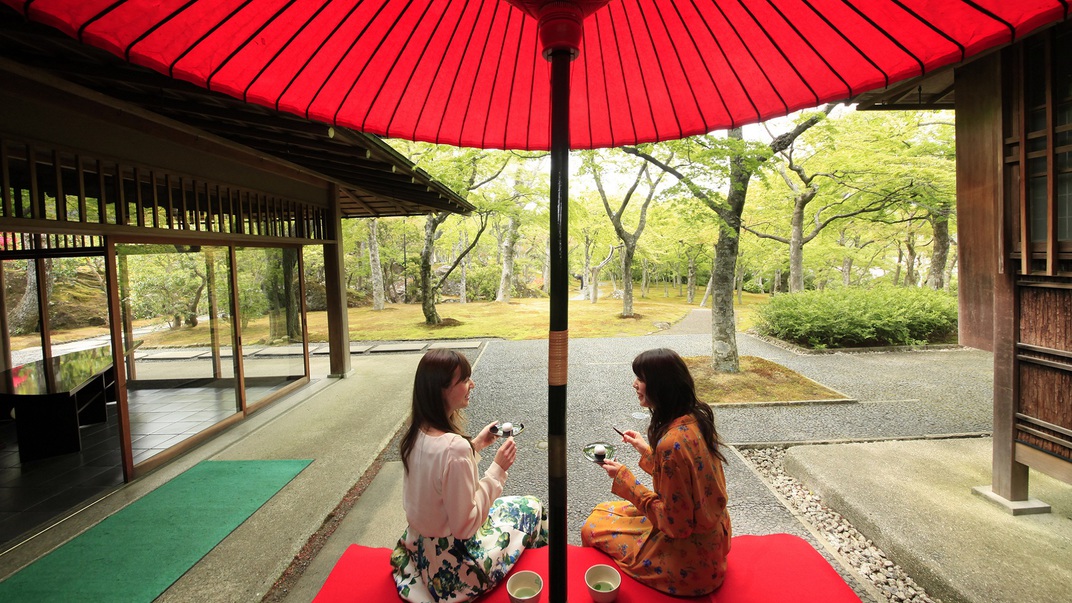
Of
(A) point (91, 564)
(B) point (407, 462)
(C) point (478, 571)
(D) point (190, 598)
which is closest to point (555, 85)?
(B) point (407, 462)

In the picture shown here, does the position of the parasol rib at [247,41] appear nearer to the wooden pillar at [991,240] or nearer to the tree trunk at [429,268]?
the wooden pillar at [991,240]

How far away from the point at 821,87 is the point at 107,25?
1496 millimetres

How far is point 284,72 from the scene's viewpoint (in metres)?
1.14

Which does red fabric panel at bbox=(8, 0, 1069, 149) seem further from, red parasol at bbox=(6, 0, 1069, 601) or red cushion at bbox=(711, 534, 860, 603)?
red cushion at bbox=(711, 534, 860, 603)

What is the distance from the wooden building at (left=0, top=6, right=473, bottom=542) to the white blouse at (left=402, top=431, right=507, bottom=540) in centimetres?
265

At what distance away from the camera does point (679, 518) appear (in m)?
1.97

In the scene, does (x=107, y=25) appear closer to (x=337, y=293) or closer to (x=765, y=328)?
(x=337, y=293)

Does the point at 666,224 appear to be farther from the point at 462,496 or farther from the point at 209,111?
the point at 462,496

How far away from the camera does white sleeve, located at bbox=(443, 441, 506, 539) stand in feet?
5.94

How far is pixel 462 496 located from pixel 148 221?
4.63 m

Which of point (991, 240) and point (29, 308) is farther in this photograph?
point (29, 308)

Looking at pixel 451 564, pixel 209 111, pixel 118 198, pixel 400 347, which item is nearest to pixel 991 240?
pixel 451 564

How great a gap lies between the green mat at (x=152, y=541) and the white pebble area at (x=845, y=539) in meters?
4.02

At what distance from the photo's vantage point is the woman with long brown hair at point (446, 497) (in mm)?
1835
